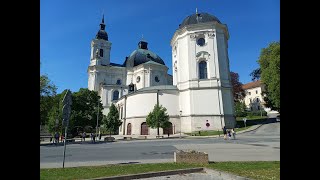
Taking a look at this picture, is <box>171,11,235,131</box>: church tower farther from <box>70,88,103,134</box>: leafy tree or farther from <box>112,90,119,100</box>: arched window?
<box>112,90,119,100</box>: arched window

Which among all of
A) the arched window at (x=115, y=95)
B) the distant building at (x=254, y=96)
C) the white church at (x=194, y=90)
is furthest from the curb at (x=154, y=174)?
the distant building at (x=254, y=96)

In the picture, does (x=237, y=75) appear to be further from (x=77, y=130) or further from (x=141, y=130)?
(x=77, y=130)

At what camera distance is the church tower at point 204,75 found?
45094 millimetres

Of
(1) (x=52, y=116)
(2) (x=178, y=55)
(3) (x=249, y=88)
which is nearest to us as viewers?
(1) (x=52, y=116)

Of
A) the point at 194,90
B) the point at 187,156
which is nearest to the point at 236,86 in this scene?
the point at 194,90

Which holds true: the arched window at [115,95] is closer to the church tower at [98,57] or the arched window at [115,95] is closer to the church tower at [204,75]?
the church tower at [98,57]

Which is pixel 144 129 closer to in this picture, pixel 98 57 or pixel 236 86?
pixel 236 86

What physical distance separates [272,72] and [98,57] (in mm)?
53407

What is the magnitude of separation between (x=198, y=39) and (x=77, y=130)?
3085 centimetres

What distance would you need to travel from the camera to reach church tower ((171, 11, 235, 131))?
148 feet

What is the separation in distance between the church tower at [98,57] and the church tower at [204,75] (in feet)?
107

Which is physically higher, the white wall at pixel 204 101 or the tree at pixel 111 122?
A: the white wall at pixel 204 101
